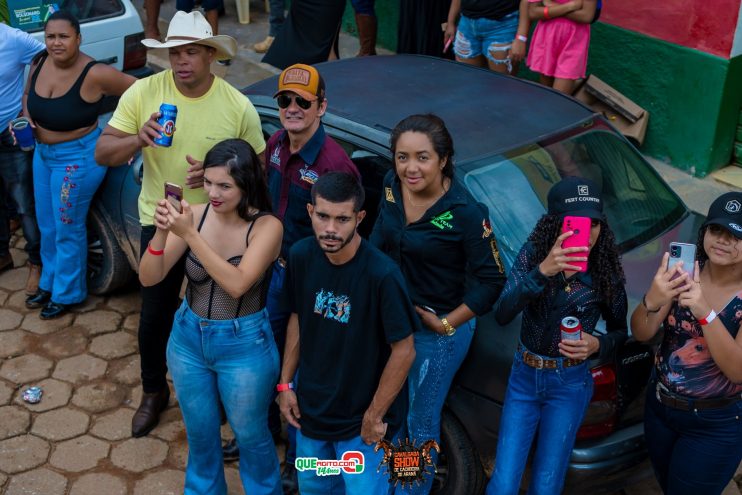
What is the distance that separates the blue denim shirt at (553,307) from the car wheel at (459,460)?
61 cm

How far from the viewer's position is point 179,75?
15.4 feet

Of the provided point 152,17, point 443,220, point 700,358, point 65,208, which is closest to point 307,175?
point 443,220

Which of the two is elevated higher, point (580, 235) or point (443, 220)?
point (580, 235)

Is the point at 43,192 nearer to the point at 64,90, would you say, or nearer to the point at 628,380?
the point at 64,90

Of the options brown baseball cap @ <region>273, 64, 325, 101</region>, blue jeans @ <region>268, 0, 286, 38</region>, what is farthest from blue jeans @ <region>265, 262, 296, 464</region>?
blue jeans @ <region>268, 0, 286, 38</region>

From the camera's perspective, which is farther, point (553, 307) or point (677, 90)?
point (677, 90)

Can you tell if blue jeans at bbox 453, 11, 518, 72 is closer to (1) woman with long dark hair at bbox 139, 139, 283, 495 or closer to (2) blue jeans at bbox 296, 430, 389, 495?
(1) woman with long dark hair at bbox 139, 139, 283, 495

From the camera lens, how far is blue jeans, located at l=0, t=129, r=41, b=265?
6223mm

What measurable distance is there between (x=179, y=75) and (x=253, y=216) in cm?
101

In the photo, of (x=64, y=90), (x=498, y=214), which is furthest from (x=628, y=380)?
(x=64, y=90)

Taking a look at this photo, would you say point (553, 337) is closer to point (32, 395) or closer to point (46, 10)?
point (32, 395)

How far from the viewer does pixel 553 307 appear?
393 cm

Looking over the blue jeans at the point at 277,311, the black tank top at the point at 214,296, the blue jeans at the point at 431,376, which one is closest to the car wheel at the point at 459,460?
the blue jeans at the point at 431,376

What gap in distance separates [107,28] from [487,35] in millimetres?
3035
